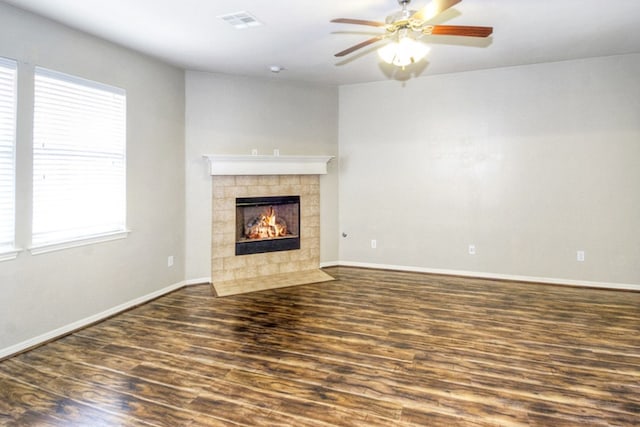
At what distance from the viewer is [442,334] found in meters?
3.10

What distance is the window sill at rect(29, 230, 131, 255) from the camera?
2.94 meters

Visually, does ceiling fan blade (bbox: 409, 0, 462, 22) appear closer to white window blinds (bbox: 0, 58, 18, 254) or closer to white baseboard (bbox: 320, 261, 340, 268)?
white window blinds (bbox: 0, 58, 18, 254)

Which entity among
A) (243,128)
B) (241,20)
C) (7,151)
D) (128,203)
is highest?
(241,20)

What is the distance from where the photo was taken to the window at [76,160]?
9.74 feet

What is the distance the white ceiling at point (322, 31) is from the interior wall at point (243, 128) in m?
0.27

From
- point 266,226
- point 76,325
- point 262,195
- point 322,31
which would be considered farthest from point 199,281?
point 322,31

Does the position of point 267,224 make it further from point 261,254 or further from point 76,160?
point 76,160

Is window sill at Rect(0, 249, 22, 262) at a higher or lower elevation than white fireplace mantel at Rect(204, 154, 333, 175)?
lower

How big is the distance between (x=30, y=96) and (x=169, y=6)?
1317 millimetres

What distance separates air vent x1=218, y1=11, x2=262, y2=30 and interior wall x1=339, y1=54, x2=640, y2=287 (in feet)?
7.99

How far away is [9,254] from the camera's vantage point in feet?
8.97

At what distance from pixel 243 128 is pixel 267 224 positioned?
1.37 m

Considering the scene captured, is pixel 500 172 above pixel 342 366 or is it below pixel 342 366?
above

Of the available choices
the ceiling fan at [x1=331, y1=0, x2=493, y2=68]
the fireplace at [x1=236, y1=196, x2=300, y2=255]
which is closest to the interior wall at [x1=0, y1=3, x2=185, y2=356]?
the fireplace at [x1=236, y1=196, x2=300, y2=255]
